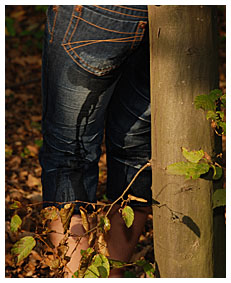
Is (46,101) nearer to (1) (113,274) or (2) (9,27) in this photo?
(1) (113,274)

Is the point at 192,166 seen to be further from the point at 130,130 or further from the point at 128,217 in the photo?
the point at 130,130

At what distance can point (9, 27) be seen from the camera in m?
4.05

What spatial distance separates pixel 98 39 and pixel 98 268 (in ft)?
2.55

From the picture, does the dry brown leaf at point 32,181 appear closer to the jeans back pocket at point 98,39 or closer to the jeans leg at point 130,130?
the jeans leg at point 130,130

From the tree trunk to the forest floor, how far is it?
1.57 feet

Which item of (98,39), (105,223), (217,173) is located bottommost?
(105,223)

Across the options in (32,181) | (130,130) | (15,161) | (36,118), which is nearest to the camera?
(130,130)

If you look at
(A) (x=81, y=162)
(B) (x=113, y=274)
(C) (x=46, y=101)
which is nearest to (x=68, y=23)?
(C) (x=46, y=101)

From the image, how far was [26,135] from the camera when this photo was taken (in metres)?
4.32

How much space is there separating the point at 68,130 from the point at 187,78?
1.93 ft

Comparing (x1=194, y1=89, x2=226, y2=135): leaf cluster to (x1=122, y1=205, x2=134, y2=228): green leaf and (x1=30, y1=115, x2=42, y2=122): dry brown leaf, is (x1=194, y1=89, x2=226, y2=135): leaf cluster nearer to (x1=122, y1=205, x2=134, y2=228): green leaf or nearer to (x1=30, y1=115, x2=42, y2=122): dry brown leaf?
(x1=122, y1=205, x2=134, y2=228): green leaf

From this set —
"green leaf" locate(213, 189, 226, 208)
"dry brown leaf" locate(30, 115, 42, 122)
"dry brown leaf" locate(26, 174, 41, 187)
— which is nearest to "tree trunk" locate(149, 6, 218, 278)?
"green leaf" locate(213, 189, 226, 208)

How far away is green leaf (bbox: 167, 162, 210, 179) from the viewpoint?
1.19m

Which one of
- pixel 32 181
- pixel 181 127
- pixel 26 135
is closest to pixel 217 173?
pixel 181 127
